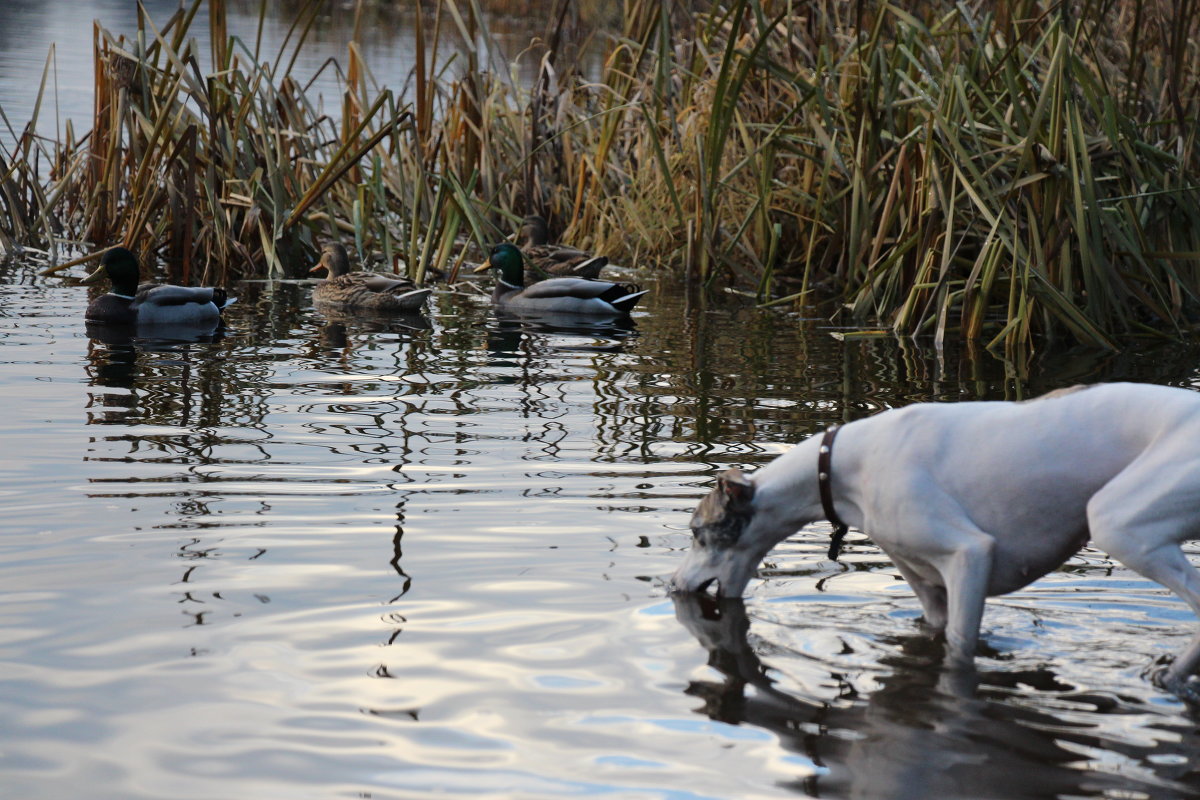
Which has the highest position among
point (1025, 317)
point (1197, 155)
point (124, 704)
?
point (1197, 155)

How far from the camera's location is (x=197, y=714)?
13.9ft

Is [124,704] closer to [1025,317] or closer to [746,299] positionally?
[1025,317]

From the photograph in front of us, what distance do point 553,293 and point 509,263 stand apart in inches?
19.5

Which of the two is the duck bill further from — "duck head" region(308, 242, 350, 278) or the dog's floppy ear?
the dog's floppy ear

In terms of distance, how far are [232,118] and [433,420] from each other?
543 centimetres

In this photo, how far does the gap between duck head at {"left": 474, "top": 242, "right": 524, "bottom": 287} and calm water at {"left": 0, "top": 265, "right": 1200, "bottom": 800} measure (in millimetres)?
3949

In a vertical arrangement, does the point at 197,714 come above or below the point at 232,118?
below

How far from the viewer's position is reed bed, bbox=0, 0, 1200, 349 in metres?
9.86

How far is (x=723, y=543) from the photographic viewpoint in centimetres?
508

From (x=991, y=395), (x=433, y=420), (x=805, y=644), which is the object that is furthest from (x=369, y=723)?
(x=991, y=395)

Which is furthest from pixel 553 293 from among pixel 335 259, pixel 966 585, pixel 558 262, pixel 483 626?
pixel 966 585

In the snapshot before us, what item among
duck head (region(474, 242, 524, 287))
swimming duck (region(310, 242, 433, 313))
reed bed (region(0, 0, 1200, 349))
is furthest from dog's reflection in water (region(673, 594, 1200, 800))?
duck head (region(474, 242, 524, 287))

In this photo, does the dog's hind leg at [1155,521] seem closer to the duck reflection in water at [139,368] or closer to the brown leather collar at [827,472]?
the brown leather collar at [827,472]

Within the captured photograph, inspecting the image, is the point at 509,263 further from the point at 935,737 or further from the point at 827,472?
the point at 935,737
